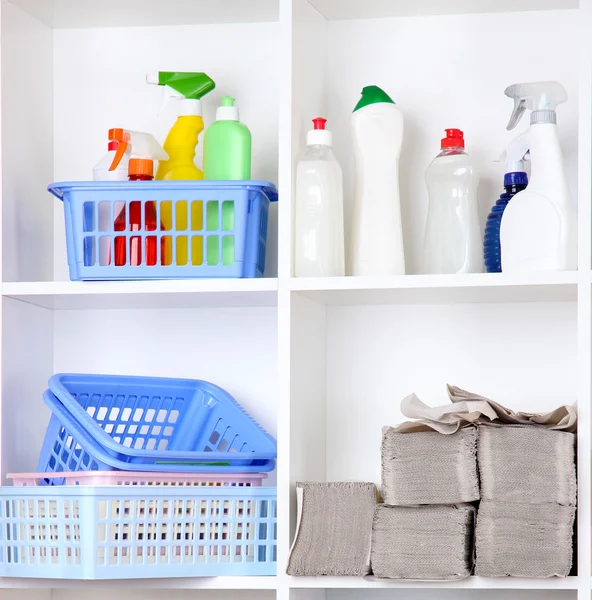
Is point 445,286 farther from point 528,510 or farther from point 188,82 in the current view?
point 188,82

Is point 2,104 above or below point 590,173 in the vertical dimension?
above

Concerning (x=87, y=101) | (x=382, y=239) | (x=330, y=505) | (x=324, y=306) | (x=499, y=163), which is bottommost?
(x=330, y=505)

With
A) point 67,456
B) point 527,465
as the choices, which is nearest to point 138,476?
point 67,456

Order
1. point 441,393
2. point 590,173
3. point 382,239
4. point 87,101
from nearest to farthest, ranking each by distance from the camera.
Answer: point 590,173, point 382,239, point 441,393, point 87,101

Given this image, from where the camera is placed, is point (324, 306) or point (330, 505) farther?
point (324, 306)

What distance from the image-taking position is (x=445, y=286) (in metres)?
1.50

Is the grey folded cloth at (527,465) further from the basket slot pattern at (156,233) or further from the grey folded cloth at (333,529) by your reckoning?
the basket slot pattern at (156,233)

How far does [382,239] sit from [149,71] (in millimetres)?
595

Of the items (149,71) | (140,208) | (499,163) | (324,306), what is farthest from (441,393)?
(149,71)

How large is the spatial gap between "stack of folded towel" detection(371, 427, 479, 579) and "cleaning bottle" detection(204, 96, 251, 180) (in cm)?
50

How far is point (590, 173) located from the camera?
1472 mm

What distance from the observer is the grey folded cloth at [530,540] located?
1.42 meters

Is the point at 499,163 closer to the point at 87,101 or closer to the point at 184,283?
the point at 184,283

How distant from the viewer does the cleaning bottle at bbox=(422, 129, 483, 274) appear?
1.60 m
